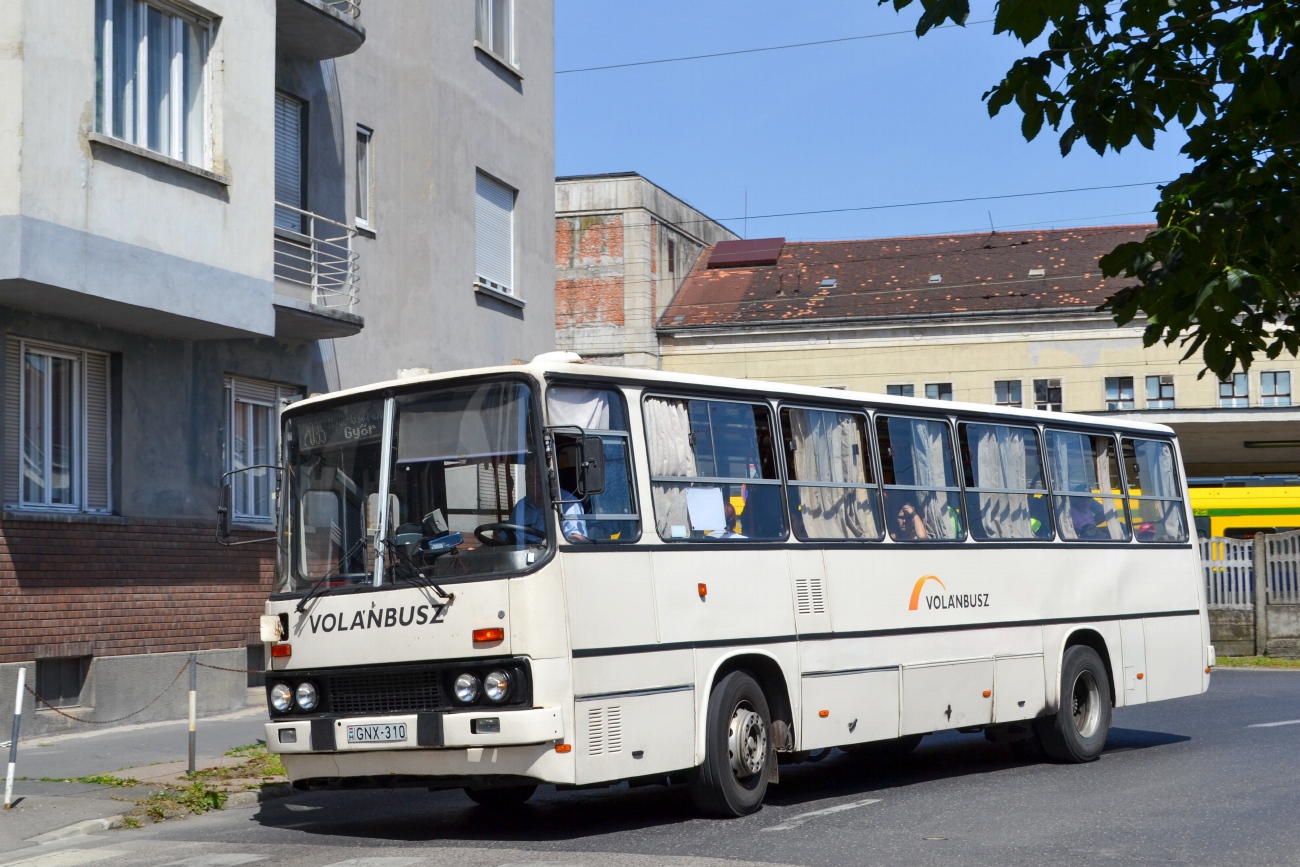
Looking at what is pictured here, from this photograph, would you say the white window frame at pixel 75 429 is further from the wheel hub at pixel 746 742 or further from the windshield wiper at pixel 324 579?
the wheel hub at pixel 746 742

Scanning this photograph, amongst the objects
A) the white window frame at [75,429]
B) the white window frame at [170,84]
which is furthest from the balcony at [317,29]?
the white window frame at [75,429]

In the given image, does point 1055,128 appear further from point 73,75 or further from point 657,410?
point 73,75

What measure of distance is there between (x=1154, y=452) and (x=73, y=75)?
10.8 meters

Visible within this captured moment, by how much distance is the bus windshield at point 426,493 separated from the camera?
31.7 feet

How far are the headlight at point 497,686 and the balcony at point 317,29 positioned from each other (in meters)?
11.3

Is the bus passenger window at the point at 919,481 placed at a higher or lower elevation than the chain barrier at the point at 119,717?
higher

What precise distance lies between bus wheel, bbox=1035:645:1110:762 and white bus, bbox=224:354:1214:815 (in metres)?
0.83

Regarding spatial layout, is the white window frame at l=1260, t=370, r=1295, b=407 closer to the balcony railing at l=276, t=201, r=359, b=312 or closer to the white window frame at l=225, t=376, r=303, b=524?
the balcony railing at l=276, t=201, r=359, b=312

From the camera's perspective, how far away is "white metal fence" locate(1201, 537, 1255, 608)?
28391mm

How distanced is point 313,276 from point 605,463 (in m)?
10.5

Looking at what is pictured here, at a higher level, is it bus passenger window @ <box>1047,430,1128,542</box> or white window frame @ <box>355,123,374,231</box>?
white window frame @ <box>355,123,374,231</box>

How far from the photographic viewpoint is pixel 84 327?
53.7ft

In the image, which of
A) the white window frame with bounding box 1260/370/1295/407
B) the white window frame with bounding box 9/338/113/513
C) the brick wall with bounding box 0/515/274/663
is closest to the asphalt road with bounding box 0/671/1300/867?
the brick wall with bounding box 0/515/274/663

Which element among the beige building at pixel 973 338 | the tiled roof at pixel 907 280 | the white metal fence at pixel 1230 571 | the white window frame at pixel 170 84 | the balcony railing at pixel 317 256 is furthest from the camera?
the tiled roof at pixel 907 280
